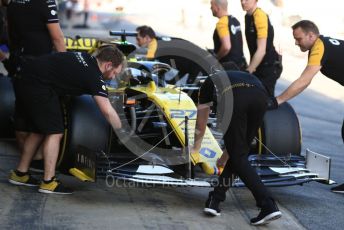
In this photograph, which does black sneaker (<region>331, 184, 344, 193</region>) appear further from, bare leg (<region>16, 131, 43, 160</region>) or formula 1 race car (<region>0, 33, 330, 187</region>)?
bare leg (<region>16, 131, 43, 160</region>)

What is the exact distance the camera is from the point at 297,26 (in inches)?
279

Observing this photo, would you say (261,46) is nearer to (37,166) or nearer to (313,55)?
(313,55)

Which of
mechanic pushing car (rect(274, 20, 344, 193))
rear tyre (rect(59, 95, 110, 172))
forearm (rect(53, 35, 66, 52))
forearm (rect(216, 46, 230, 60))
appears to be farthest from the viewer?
forearm (rect(216, 46, 230, 60))

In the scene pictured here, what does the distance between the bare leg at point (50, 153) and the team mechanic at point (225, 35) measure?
349cm

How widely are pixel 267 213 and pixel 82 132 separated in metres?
1.94

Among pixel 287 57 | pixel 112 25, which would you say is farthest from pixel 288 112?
pixel 112 25

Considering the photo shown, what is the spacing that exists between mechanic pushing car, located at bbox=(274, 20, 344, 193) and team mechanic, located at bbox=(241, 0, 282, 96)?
1855mm

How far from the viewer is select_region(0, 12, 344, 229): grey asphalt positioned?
233 inches

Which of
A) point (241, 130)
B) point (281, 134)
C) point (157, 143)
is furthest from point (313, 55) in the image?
point (157, 143)

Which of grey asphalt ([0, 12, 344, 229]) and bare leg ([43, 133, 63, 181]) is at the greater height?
bare leg ([43, 133, 63, 181])

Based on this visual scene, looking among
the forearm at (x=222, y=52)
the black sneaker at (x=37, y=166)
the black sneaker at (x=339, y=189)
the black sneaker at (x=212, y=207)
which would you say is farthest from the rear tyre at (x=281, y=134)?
the forearm at (x=222, y=52)

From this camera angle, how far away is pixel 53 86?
261 inches

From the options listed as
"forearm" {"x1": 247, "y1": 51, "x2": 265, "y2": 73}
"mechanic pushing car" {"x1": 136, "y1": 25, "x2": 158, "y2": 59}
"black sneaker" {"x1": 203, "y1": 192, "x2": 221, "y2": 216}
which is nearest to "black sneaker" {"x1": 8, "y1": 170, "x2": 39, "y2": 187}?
"black sneaker" {"x1": 203, "y1": 192, "x2": 221, "y2": 216}

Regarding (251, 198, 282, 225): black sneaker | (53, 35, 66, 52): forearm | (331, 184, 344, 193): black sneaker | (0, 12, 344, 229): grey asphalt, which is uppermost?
(53, 35, 66, 52): forearm
